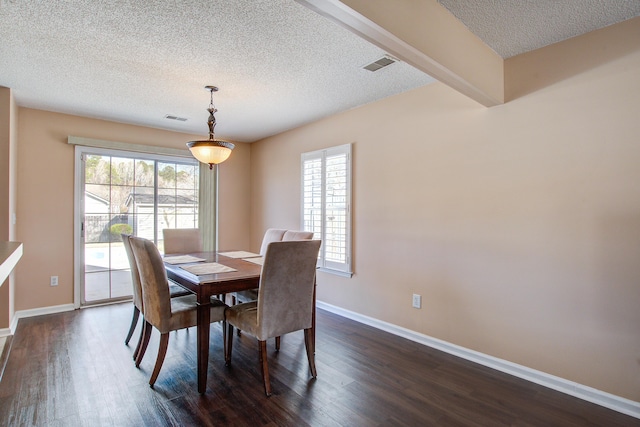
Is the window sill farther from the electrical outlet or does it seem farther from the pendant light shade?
the pendant light shade

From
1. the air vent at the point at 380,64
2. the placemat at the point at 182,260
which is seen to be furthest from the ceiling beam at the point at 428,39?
the placemat at the point at 182,260

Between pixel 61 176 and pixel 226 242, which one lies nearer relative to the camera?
pixel 61 176

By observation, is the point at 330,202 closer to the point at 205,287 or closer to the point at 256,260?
the point at 256,260

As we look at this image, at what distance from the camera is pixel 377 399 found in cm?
215

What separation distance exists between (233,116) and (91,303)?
3001 millimetres

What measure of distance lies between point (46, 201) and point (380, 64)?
4.07 m

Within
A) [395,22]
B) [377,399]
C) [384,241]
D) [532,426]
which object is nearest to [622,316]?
[532,426]

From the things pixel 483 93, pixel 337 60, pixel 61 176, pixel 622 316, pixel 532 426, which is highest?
pixel 337 60

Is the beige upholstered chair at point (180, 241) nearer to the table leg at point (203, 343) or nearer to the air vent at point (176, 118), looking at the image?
the air vent at point (176, 118)

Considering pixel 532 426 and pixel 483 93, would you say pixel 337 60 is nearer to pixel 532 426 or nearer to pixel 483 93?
pixel 483 93

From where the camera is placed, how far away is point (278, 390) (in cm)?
225

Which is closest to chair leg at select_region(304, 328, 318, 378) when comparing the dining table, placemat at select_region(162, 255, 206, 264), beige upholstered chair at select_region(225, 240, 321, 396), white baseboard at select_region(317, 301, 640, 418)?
beige upholstered chair at select_region(225, 240, 321, 396)

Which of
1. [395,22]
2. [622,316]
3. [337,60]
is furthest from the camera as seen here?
[337,60]

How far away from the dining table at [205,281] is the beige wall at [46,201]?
1.96 metres
